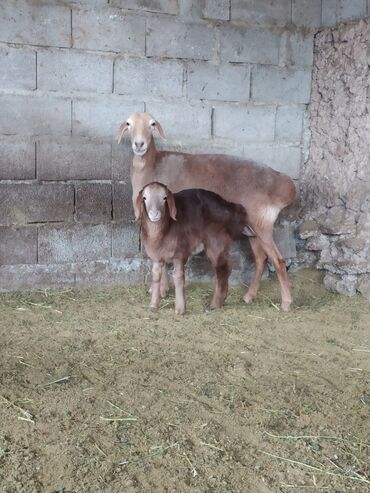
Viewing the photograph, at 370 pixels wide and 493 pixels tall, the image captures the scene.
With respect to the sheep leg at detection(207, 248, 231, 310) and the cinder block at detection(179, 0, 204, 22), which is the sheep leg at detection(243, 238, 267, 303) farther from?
the cinder block at detection(179, 0, 204, 22)

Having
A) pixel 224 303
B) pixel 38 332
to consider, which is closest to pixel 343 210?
pixel 224 303

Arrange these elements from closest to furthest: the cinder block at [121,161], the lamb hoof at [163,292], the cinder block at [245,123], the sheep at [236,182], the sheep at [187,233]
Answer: the sheep at [187,233], the sheep at [236,182], the lamb hoof at [163,292], the cinder block at [121,161], the cinder block at [245,123]

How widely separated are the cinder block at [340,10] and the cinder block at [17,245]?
3.46 meters

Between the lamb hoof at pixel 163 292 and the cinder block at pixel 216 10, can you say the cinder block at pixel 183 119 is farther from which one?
the lamb hoof at pixel 163 292

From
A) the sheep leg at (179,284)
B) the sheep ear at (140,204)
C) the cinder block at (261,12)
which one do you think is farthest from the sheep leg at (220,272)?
the cinder block at (261,12)

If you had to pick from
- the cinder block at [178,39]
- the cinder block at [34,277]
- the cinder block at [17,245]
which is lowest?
the cinder block at [34,277]

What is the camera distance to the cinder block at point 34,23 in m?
4.68

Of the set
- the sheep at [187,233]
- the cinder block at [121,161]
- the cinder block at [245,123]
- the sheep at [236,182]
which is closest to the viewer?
the sheep at [187,233]

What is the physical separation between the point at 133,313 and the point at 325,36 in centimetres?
325

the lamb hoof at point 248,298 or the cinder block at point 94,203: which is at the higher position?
the cinder block at point 94,203

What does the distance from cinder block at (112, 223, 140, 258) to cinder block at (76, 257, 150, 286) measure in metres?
0.07

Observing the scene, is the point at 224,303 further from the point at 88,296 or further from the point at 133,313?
the point at 88,296

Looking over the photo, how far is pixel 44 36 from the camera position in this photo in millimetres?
4801

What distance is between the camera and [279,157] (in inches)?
224
